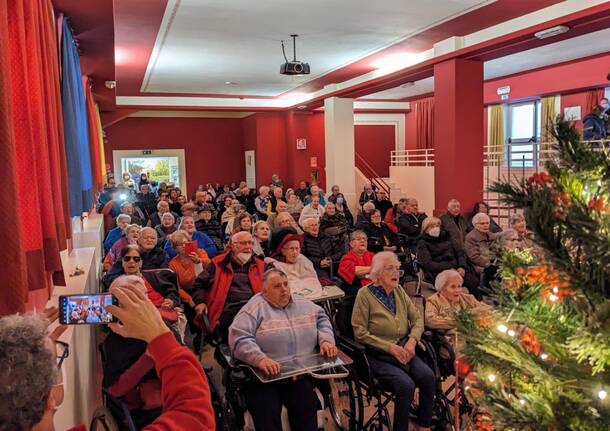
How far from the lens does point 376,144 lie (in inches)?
612

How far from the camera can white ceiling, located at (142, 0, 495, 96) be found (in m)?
5.61

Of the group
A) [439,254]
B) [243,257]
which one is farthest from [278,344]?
[439,254]

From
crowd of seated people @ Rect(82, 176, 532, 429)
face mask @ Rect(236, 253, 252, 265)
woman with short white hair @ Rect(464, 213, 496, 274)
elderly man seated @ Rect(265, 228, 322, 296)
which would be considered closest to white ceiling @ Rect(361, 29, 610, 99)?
woman with short white hair @ Rect(464, 213, 496, 274)

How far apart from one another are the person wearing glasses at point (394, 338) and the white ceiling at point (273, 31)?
11.4ft

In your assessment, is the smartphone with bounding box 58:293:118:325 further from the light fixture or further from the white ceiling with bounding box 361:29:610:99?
the white ceiling with bounding box 361:29:610:99

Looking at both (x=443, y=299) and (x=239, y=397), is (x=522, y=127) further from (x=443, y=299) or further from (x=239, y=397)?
(x=239, y=397)

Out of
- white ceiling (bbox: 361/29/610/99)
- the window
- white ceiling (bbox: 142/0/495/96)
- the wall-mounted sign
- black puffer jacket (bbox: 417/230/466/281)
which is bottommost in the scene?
black puffer jacket (bbox: 417/230/466/281)

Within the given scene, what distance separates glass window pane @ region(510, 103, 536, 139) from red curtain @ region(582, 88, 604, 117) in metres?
1.47

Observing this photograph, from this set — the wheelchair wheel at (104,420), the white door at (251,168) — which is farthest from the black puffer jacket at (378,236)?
the white door at (251,168)

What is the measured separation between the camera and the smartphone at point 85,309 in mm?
1395

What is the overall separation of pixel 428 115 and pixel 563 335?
45.6 feet

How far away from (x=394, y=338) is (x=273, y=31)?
15.5 feet

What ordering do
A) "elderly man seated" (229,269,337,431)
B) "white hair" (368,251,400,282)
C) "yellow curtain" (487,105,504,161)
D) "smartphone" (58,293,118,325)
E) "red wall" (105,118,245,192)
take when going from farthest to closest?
"red wall" (105,118,245,192), "yellow curtain" (487,105,504,161), "white hair" (368,251,400,282), "elderly man seated" (229,269,337,431), "smartphone" (58,293,118,325)

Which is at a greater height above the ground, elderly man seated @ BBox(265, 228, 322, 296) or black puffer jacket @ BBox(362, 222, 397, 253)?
elderly man seated @ BBox(265, 228, 322, 296)
